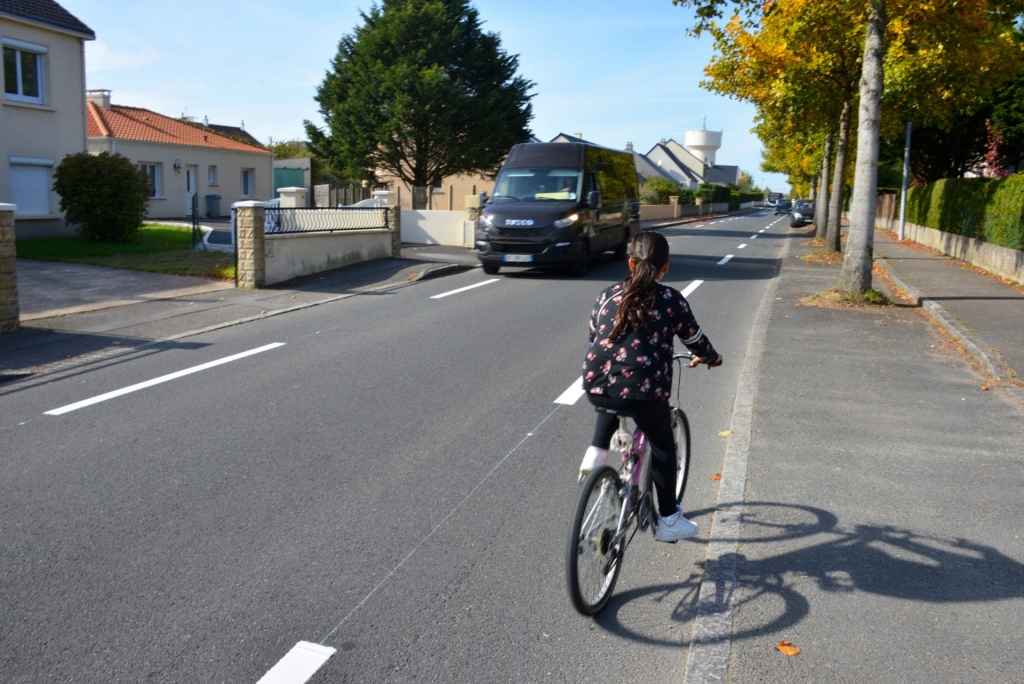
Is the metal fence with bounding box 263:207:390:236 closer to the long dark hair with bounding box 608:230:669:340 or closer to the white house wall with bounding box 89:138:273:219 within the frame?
the long dark hair with bounding box 608:230:669:340

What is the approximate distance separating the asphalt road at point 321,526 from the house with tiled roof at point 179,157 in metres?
31.8

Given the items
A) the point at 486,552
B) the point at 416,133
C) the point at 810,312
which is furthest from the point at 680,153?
the point at 486,552

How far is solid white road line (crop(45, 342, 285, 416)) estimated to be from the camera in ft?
24.0

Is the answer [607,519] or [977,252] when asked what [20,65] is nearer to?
[977,252]

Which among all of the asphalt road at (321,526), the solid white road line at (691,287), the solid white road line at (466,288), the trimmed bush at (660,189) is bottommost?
the asphalt road at (321,526)

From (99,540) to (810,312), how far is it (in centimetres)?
1045

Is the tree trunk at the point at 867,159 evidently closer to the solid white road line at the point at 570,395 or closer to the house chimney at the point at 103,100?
the solid white road line at the point at 570,395

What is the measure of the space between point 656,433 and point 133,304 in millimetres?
10905

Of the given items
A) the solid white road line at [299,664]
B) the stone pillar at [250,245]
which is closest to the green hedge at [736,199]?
the stone pillar at [250,245]

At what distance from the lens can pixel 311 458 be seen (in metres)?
6.09

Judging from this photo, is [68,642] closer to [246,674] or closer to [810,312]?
[246,674]

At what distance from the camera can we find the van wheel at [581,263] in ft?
59.3

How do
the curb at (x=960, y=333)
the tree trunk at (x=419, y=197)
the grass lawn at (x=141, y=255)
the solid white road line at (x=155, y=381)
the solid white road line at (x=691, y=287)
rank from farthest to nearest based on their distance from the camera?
the tree trunk at (x=419, y=197), the grass lawn at (x=141, y=255), the solid white road line at (x=691, y=287), the curb at (x=960, y=333), the solid white road line at (x=155, y=381)

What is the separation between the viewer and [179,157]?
39.7 m
